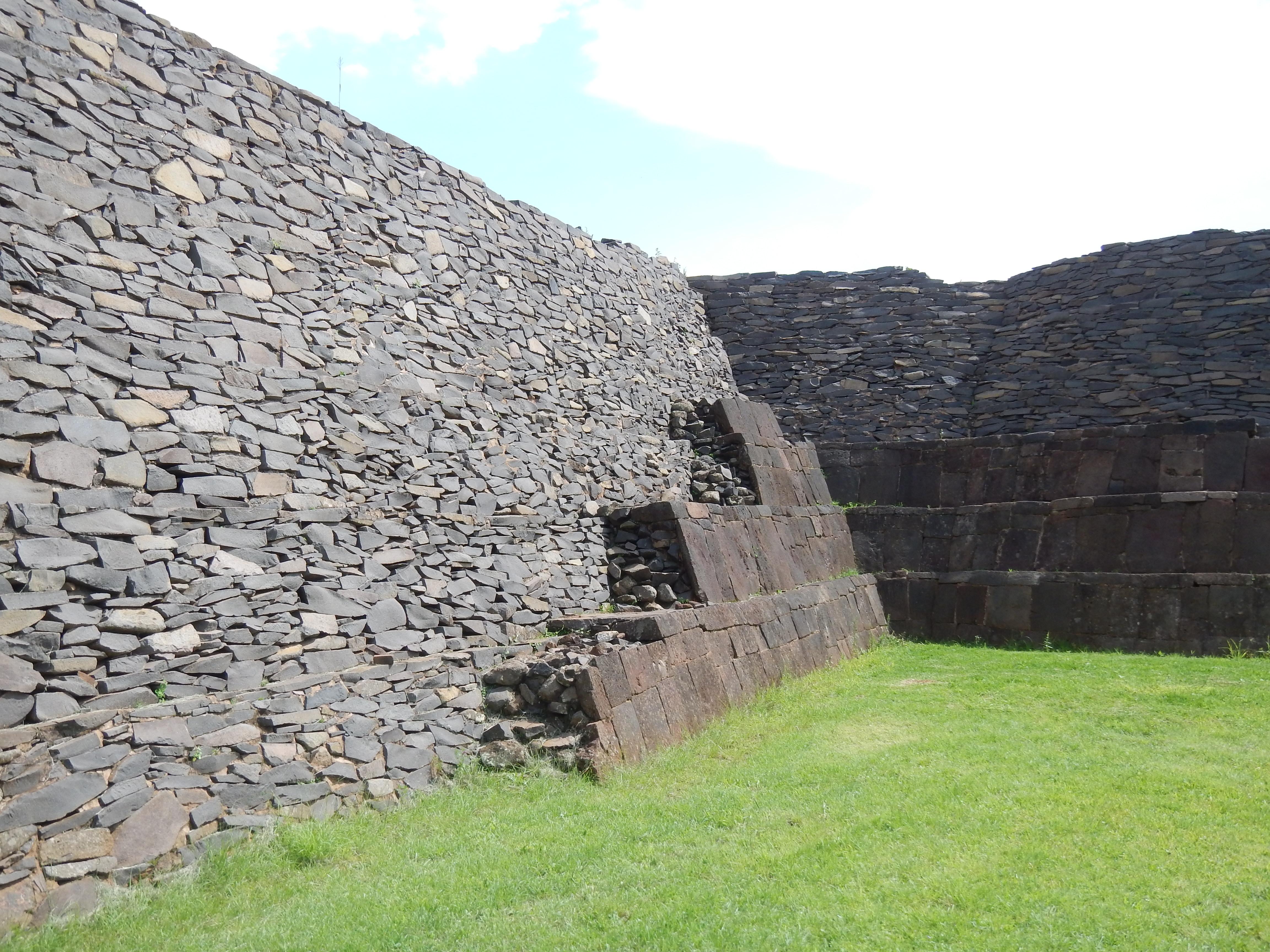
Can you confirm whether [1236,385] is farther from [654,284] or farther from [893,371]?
[654,284]

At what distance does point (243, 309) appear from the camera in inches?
313

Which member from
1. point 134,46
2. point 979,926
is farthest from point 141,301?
point 979,926

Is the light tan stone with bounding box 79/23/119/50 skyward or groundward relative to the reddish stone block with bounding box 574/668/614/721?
skyward

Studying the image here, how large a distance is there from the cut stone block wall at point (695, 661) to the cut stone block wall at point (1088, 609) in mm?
1614

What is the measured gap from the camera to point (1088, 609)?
501 inches

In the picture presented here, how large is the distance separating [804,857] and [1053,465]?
9.88 metres

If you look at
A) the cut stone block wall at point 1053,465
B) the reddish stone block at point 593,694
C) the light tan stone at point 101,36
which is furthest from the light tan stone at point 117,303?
the cut stone block wall at point 1053,465

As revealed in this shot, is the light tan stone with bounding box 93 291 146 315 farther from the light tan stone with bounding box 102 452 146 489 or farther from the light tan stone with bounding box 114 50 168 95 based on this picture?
the light tan stone with bounding box 114 50 168 95

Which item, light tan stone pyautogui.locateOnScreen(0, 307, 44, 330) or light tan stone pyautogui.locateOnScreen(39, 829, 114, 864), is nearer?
light tan stone pyautogui.locateOnScreen(39, 829, 114, 864)

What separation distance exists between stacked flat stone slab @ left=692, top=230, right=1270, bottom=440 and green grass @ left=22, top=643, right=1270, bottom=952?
7.89 metres

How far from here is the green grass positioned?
515 cm

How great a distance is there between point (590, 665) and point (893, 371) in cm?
1098

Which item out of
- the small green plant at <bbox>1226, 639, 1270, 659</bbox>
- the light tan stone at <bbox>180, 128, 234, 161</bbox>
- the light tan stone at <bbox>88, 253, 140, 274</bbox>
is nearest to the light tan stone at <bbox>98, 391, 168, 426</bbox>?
the light tan stone at <bbox>88, 253, 140, 274</bbox>

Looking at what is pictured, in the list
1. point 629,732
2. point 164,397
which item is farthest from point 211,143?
point 629,732
